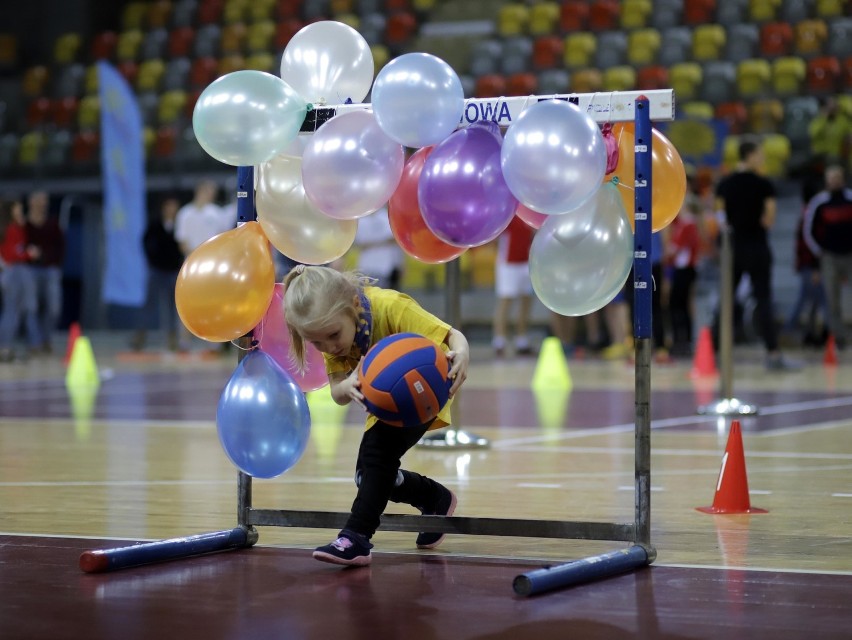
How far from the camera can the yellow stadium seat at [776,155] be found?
54.9 ft

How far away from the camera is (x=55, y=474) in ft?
19.6

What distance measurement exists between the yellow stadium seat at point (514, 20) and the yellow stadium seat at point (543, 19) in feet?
0.42

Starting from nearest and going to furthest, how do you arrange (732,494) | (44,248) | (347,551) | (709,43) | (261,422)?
(347,551), (261,422), (732,494), (44,248), (709,43)

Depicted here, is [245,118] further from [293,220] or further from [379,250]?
[379,250]

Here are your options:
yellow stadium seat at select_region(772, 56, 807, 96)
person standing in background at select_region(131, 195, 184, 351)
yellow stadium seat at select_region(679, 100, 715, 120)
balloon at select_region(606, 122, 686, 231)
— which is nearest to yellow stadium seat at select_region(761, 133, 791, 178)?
yellow stadium seat at select_region(679, 100, 715, 120)

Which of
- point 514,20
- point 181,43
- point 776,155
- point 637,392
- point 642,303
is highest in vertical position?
point 181,43

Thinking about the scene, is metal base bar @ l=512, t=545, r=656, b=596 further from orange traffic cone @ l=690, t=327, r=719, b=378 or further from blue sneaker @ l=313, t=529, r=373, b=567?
orange traffic cone @ l=690, t=327, r=719, b=378

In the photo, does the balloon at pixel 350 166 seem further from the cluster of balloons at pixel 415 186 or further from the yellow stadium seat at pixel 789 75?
the yellow stadium seat at pixel 789 75

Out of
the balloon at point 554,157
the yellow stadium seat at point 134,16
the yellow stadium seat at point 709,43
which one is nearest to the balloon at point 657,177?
the balloon at point 554,157

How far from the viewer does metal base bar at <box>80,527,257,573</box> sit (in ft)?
12.5

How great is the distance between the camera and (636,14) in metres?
19.5

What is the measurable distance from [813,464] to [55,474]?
3532 mm

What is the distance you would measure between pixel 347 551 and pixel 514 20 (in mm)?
17553

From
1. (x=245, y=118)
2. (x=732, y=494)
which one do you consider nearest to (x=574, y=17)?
(x=732, y=494)
